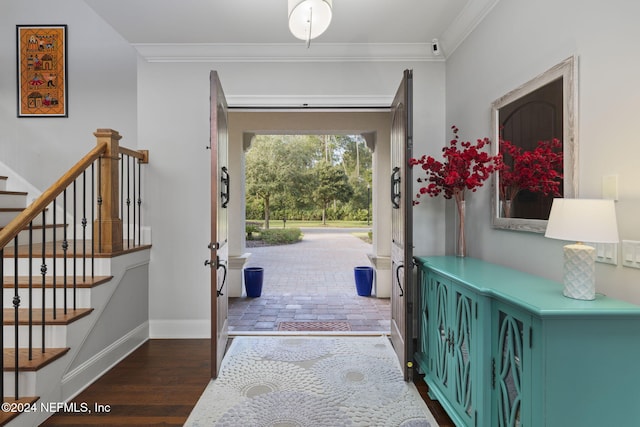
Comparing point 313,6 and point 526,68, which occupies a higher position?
point 313,6

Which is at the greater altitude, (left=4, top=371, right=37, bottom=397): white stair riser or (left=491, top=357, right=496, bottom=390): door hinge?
(left=491, top=357, right=496, bottom=390): door hinge

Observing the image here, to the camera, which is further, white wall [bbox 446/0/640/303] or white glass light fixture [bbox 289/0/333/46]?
white glass light fixture [bbox 289/0/333/46]

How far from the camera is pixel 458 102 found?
321cm

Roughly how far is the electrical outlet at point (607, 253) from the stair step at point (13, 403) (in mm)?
3097

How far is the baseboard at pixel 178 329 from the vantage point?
3.58 m

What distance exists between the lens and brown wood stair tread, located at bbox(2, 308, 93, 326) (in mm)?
2355

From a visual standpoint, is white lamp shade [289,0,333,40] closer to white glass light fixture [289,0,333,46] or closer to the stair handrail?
white glass light fixture [289,0,333,46]

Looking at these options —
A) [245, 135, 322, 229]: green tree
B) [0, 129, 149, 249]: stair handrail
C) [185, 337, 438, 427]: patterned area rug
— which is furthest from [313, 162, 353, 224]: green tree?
[185, 337, 438, 427]: patterned area rug

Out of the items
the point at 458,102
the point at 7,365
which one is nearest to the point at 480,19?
the point at 458,102

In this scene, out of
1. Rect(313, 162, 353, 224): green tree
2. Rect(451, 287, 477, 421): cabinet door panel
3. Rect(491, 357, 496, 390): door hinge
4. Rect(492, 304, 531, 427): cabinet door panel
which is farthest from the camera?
Rect(313, 162, 353, 224): green tree

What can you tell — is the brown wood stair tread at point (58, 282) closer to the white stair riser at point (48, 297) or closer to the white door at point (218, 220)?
the white stair riser at point (48, 297)

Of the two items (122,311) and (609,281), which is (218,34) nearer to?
(122,311)

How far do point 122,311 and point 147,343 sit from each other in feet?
1.74

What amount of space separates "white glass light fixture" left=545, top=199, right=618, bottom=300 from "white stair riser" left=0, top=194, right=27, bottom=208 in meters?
4.72
